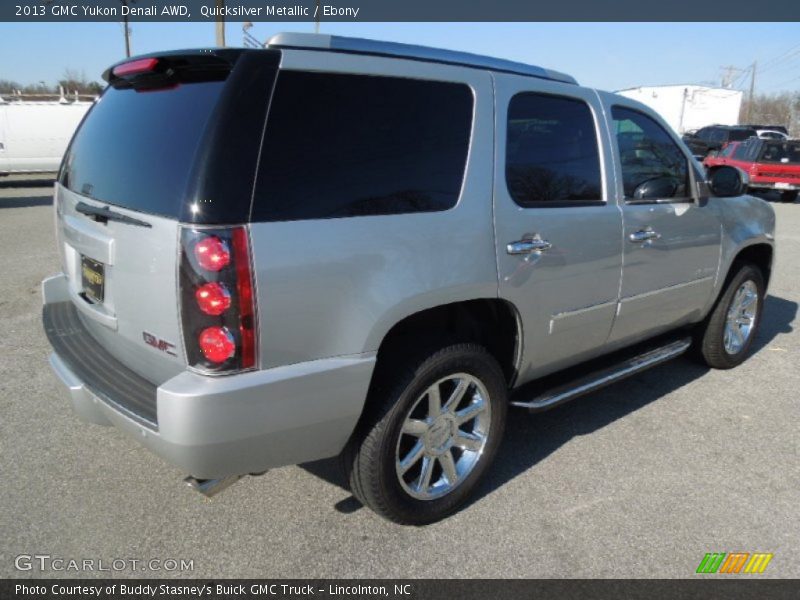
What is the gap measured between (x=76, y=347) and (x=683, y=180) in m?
3.56

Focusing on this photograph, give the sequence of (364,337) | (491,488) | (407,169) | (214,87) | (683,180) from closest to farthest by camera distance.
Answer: (214,87) → (364,337) → (407,169) → (491,488) → (683,180)

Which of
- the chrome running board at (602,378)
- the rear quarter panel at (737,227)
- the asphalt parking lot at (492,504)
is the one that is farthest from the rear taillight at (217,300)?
the rear quarter panel at (737,227)

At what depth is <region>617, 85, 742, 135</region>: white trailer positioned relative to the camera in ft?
108

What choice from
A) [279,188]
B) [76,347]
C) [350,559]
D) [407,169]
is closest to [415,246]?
[407,169]

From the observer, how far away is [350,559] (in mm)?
2615

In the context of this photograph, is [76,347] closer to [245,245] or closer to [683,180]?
[245,245]

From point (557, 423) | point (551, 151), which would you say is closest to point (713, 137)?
point (557, 423)

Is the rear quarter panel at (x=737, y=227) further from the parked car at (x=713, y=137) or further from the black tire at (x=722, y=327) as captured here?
the parked car at (x=713, y=137)

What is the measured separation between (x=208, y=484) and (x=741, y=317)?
169 inches

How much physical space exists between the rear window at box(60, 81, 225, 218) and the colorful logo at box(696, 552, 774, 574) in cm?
252

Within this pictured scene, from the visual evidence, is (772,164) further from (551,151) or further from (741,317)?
(551,151)

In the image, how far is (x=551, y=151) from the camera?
10.5 feet

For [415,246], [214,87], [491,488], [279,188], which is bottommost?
[491,488]

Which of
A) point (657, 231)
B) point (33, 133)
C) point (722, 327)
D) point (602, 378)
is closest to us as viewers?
point (602, 378)
